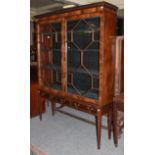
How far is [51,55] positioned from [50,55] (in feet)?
0.11

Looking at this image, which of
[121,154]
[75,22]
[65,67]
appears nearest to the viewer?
[121,154]

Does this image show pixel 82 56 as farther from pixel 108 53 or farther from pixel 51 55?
pixel 51 55

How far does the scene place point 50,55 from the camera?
291 cm

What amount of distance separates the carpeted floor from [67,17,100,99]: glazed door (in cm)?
58

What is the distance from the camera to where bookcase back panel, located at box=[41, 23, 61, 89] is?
2.70m

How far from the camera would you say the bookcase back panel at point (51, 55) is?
270 cm

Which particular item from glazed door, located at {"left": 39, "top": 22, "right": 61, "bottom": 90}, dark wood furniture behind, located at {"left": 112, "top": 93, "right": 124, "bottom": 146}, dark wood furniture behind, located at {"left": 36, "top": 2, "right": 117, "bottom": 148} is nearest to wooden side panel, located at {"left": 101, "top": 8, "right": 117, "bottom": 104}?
dark wood furniture behind, located at {"left": 36, "top": 2, "right": 117, "bottom": 148}

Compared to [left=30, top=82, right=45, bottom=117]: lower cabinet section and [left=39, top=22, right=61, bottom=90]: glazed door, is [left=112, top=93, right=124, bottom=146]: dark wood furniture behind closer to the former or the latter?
[left=39, top=22, right=61, bottom=90]: glazed door

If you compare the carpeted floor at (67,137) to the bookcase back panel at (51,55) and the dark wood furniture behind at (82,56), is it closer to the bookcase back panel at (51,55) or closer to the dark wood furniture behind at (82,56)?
the dark wood furniture behind at (82,56)
